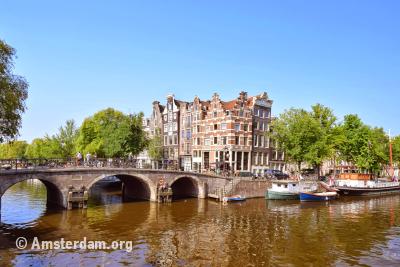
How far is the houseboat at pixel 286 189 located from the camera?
52750mm

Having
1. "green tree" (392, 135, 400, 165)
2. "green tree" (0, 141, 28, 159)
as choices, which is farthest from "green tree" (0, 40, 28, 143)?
"green tree" (0, 141, 28, 159)

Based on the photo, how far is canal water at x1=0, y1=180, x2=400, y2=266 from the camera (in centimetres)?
2239

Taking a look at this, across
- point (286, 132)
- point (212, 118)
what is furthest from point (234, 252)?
point (212, 118)

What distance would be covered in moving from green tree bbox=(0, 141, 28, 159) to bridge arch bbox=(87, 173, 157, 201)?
81945 mm

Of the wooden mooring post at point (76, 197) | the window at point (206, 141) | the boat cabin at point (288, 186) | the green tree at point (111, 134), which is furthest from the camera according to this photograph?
the window at point (206, 141)

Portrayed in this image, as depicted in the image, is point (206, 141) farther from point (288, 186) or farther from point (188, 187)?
point (288, 186)

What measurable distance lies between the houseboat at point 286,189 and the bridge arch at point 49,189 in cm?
2988

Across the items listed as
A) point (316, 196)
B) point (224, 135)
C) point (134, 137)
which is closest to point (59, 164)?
point (134, 137)

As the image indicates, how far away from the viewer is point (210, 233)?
2966 centimetres

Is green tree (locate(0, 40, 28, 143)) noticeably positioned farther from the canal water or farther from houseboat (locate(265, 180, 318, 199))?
houseboat (locate(265, 180, 318, 199))

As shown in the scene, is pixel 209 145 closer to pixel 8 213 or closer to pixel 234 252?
pixel 8 213

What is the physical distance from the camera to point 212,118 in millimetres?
68625

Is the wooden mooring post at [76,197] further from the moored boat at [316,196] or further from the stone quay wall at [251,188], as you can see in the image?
the moored boat at [316,196]

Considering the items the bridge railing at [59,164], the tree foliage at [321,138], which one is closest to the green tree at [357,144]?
the tree foliage at [321,138]
